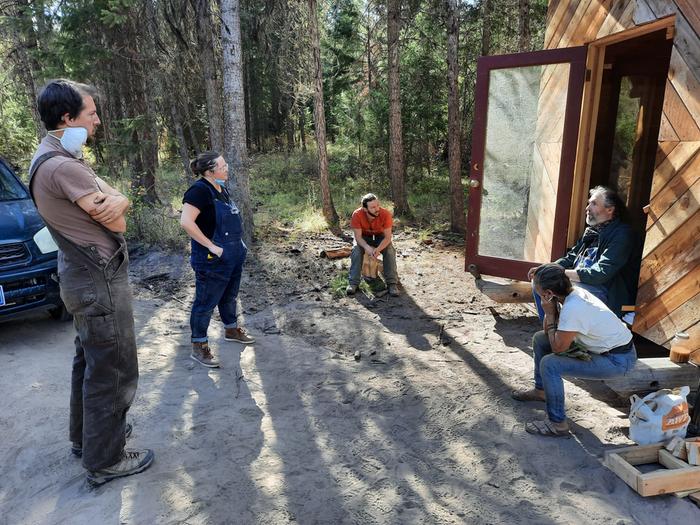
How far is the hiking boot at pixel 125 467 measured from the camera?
9.14 feet

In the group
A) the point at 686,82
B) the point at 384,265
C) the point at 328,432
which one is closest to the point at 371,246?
the point at 384,265

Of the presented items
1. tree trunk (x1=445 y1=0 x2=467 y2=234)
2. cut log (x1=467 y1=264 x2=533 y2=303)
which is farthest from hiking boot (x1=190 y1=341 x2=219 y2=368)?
tree trunk (x1=445 y1=0 x2=467 y2=234)

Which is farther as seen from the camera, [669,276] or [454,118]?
[454,118]

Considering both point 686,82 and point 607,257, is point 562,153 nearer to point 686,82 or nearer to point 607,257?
point 607,257

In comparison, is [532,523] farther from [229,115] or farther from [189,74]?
[189,74]

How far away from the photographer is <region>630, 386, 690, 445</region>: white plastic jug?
3004mm

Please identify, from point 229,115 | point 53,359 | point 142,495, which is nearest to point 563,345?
point 142,495

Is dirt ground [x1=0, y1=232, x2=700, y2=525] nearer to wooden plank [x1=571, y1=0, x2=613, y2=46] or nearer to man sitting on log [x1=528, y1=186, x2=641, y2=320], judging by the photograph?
man sitting on log [x1=528, y1=186, x2=641, y2=320]

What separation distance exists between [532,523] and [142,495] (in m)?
2.05

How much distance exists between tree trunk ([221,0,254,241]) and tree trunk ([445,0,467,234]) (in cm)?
376

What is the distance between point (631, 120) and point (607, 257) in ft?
10.5

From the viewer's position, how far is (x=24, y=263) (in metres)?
4.75

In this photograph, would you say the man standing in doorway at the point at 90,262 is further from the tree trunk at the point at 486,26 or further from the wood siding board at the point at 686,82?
the tree trunk at the point at 486,26

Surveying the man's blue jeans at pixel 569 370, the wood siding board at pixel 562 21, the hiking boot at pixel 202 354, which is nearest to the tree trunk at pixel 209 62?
the hiking boot at pixel 202 354
